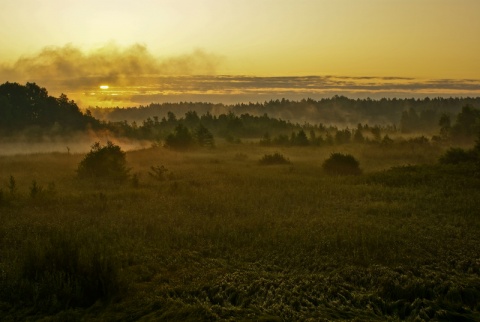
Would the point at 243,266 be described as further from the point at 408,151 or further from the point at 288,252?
the point at 408,151

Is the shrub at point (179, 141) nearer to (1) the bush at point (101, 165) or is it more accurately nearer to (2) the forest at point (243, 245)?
(2) the forest at point (243, 245)

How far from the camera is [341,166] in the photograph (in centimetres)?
2773

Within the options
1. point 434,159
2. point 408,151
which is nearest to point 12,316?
point 434,159

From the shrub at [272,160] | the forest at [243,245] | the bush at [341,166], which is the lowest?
the shrub at [272,160]

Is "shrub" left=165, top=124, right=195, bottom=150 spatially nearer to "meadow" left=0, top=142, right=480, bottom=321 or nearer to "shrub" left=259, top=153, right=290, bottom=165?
"shrub" left=259, top=153, right=290, bottom=165

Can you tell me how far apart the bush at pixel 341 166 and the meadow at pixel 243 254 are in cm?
749

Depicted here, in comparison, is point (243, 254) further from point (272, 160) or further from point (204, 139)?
point (204, 139)

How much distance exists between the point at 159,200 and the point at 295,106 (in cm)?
17330

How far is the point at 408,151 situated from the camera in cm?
4241

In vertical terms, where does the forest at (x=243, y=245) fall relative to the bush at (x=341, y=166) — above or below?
above

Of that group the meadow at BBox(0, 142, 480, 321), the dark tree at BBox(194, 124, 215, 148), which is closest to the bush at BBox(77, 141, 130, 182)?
the meadow at BBox(0, 142, 480, 321)

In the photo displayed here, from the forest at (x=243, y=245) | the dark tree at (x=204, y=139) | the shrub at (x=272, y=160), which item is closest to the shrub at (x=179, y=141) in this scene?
the dark tree at (x=204, y=139)

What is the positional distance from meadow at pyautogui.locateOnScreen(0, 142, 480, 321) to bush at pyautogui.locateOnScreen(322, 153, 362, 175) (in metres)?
7.49

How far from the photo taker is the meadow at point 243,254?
777cm
